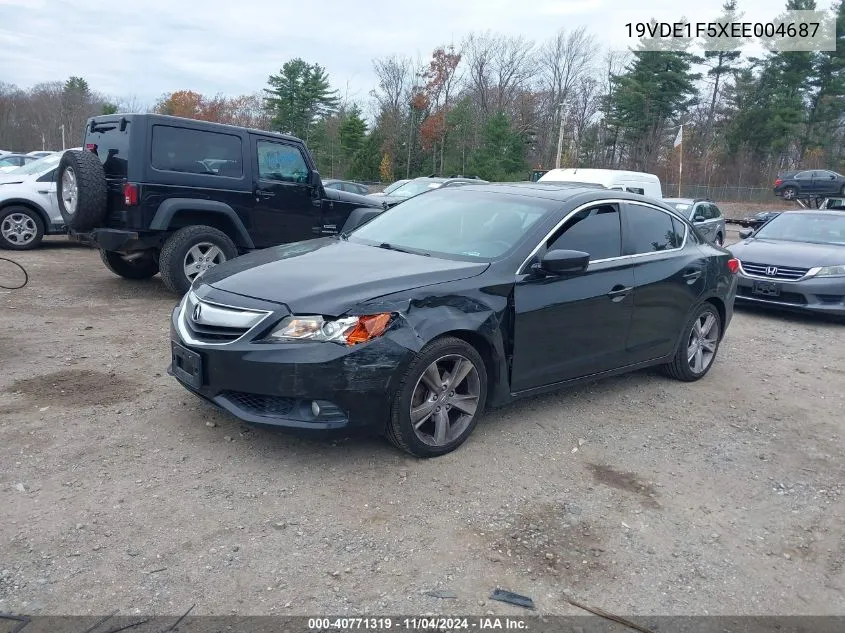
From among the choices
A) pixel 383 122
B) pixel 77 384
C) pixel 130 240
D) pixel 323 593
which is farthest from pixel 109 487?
pixel 383 122

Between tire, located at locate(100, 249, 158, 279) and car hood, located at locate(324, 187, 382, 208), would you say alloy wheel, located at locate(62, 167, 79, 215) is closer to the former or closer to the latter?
tire, located at locate(100, 249, 158, 279)

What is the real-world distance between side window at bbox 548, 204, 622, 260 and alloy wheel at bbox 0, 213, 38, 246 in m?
9.84

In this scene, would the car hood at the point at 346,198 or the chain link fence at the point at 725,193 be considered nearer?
the car hood at the point at 346,198

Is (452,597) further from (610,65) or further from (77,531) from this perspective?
(610,65)

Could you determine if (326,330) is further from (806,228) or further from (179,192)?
(806,228)

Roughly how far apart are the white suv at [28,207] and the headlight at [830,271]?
36.1 ft

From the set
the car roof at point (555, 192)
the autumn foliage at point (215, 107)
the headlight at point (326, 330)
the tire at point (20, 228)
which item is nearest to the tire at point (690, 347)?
the car roof at point (555, 192)

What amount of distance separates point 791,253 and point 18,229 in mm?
11695

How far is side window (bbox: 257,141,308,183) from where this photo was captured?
28.7 feet

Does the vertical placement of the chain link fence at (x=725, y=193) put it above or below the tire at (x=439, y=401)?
above

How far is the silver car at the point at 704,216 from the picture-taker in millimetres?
16031

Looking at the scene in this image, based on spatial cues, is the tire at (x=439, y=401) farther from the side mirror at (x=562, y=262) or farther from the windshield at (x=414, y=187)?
the windshield at (x=414, y=187)

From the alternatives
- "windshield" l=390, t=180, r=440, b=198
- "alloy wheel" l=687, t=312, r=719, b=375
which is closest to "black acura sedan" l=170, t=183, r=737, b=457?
"alloy wheel" l=687, t=312, r=719, b=375

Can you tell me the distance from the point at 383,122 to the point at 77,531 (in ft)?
175
